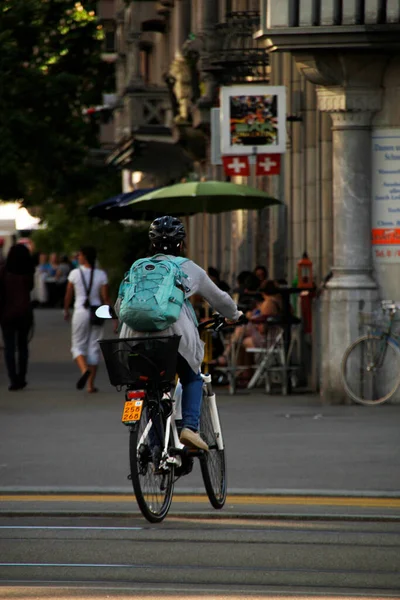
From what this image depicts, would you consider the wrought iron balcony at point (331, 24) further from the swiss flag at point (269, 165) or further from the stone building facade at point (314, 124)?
the swiss flag at point (269, 165)

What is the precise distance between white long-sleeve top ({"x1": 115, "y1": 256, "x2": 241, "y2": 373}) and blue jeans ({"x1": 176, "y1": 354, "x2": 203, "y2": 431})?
0.07 m

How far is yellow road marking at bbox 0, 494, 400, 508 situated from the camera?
9359mm

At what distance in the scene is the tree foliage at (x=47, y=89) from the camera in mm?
25234

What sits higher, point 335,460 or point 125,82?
point 125,82

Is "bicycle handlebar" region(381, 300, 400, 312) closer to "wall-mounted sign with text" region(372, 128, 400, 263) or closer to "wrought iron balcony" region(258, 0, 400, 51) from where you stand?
"wall-mounted sign with text" region(372, 128, 400, 263)

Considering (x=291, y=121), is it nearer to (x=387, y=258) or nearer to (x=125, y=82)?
(x=387, y=258)

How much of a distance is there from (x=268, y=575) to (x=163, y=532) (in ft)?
4.21

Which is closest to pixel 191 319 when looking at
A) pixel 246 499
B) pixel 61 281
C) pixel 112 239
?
pixel 246 499

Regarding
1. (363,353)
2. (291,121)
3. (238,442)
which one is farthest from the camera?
(291,121)

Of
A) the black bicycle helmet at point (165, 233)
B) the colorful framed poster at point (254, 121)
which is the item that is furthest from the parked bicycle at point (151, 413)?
the colorful framed poster at point (254, 121)

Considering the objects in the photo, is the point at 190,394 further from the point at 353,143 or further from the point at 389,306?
the point at 353,143

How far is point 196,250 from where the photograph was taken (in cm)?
3559

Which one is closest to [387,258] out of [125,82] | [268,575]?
[268,575]

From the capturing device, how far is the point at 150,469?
847 cm
